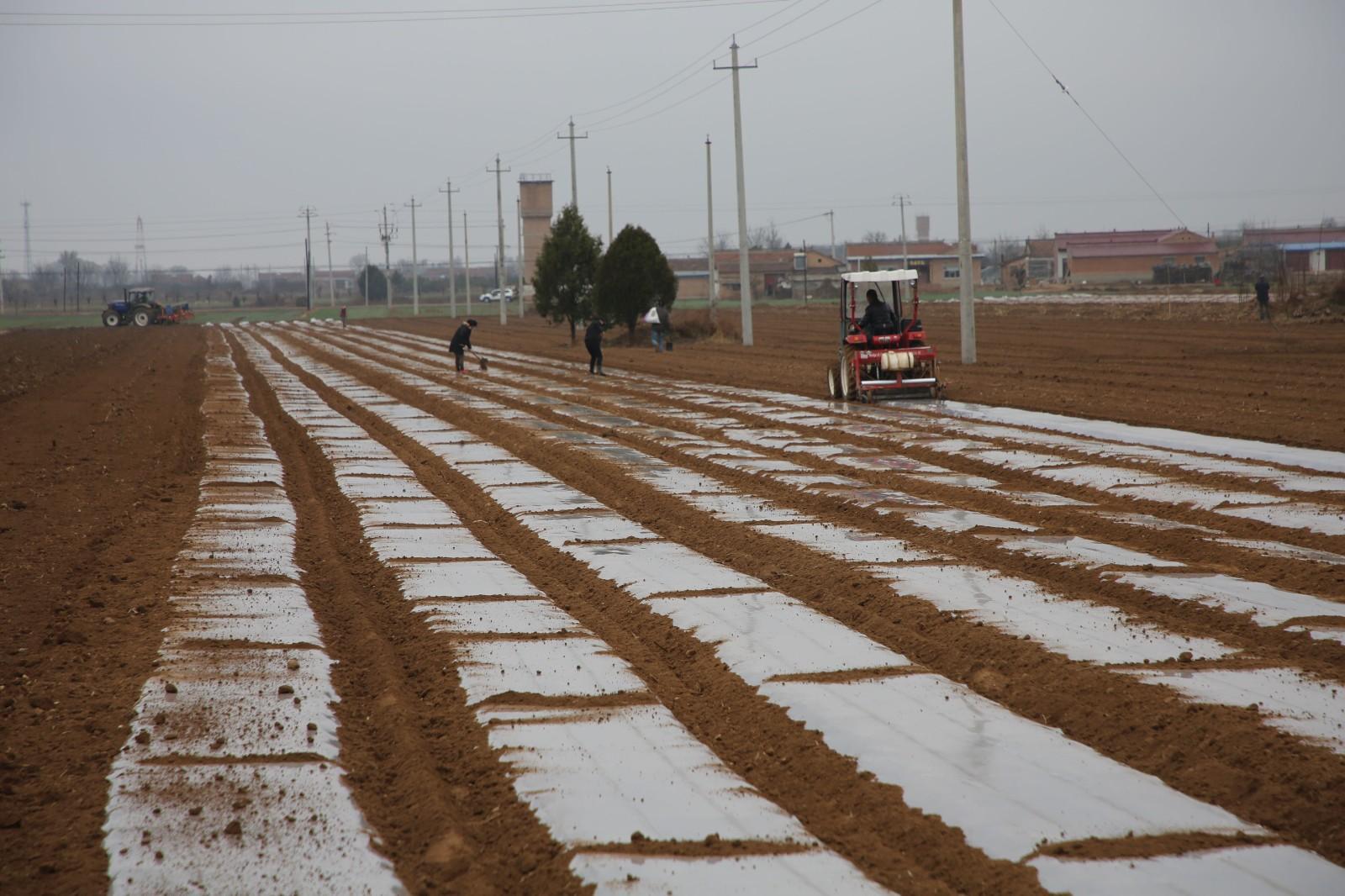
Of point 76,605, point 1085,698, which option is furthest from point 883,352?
point 1085,698

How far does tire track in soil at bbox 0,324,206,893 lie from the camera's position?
591cm

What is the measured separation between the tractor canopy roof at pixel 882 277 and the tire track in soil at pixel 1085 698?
38.9ft

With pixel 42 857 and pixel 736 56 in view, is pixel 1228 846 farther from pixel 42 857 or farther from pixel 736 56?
pixel 736 56

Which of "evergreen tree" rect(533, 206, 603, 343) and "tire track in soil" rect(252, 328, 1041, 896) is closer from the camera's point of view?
"tire track in soil" rect(252, 328, 1041, 896)

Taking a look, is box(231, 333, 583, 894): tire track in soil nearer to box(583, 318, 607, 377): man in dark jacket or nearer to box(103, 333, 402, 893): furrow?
box(103, 333, 402, 893): furrow

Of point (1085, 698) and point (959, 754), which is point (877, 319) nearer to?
point (1085, 698)

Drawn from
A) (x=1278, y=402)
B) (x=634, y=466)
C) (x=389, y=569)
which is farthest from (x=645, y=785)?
(x=1278, y=402)

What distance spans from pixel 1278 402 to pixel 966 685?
51.0 ft

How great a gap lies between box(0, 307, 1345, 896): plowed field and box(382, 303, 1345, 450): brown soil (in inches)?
60.5

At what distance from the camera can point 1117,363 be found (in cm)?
3053

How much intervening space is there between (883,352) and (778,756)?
17856 millimetres

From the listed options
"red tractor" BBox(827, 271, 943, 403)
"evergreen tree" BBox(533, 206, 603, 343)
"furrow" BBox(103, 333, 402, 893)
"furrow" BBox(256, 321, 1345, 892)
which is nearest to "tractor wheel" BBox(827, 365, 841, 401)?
"red tractor" BBox(827, 271, 943, 403)

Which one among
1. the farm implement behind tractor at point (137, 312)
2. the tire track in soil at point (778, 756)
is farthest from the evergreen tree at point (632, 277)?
the farm implement behind tractor at point (137, 312)

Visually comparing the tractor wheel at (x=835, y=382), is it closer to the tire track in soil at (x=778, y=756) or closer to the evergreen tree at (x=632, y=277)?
the tire track in soil at (x=778, y=756)
